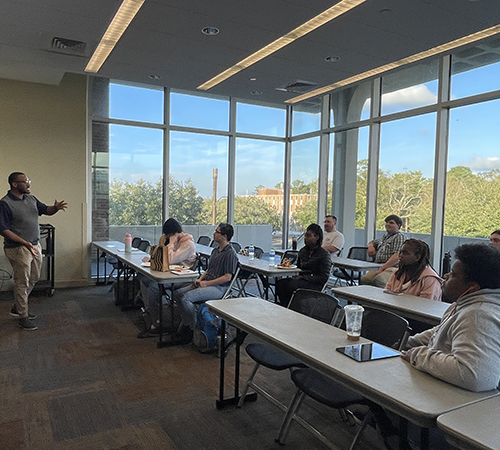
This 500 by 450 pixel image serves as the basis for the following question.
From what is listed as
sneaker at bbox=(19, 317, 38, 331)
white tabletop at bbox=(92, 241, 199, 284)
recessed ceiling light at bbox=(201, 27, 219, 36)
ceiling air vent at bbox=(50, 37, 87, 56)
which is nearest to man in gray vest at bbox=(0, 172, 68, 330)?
sneaker at bbox=(19, 317, 38, 331)

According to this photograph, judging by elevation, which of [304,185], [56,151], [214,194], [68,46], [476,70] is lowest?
[214,194]

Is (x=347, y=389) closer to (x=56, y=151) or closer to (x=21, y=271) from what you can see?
(x=21, y=271)

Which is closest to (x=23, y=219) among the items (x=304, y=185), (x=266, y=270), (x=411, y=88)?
(x=266, y=270)

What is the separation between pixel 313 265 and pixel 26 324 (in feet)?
11.0

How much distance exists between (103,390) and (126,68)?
3826 mm

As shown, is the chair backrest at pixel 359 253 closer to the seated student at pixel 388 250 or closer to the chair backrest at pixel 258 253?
the seated student at pixel 388 250

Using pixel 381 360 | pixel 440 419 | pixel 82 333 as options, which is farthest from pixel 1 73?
pixel 440 419

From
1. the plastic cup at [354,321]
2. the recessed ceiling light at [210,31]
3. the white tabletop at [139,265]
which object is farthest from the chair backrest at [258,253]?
the plastic cup at [354,321]

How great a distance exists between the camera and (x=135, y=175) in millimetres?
7836

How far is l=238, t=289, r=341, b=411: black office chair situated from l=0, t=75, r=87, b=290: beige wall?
517 centimetres

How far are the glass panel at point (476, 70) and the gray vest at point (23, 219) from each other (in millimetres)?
5707

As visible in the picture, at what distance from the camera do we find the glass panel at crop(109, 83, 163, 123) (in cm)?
755

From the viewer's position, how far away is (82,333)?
4738 millimetres

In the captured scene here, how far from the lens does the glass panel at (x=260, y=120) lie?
8.70 meters
